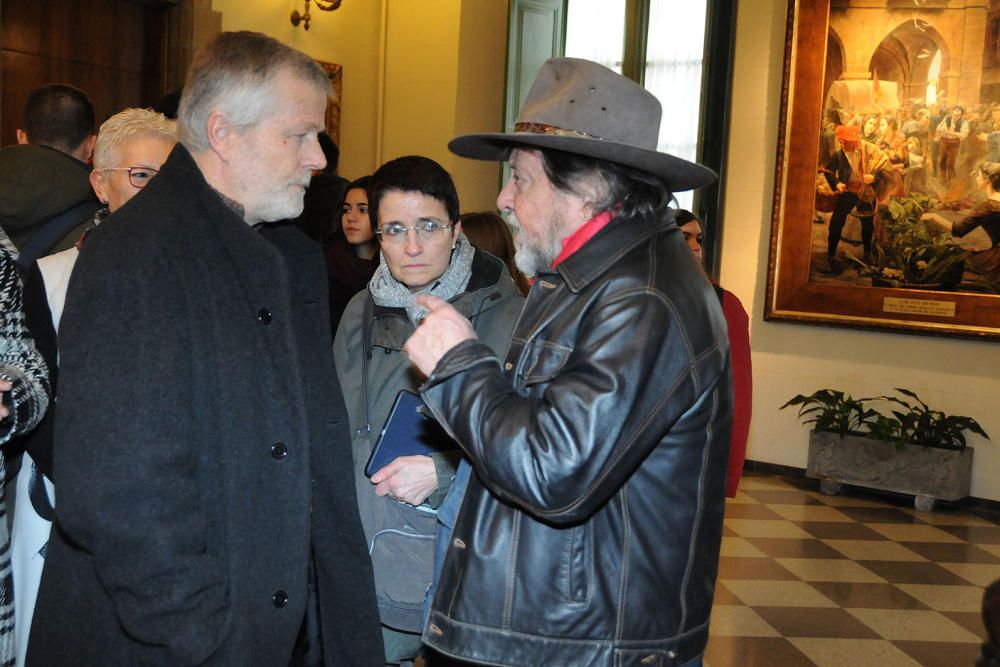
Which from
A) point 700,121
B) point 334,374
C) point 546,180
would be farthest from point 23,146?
point 700,121

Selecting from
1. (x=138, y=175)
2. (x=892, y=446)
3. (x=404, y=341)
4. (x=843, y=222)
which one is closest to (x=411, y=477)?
(x=404, y=341)

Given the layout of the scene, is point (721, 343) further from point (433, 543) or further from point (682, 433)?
point (433, 543)

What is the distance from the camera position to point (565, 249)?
78.6 inches

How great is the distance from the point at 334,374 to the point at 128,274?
56 cm

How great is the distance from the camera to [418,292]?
9.03ft

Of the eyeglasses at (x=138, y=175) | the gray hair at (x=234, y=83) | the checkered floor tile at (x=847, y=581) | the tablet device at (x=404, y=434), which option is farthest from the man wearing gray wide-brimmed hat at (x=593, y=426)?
the checkered floor tile at (x=847, y=581)

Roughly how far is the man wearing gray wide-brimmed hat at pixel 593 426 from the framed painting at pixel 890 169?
617 centimetres

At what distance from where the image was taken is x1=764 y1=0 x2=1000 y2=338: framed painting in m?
7.36

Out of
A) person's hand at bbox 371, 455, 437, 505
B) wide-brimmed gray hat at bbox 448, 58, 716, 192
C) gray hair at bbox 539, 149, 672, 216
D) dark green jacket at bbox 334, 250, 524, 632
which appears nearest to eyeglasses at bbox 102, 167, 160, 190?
dark green jacket at bbox 334, 250, 524, 632

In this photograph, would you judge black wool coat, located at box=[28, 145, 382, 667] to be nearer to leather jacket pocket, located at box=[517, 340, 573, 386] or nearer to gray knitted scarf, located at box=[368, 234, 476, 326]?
leather jacket pocket, located at box=[517, 340, 573, 386]

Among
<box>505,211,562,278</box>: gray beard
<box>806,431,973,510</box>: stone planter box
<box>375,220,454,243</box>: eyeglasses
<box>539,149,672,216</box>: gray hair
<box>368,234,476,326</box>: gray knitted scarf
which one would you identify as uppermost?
<box>539,149,672,216</box>: gray hair

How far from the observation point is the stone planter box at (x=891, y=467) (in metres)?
7.36

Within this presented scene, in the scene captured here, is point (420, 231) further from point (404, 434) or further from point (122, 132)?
point (122, 132)

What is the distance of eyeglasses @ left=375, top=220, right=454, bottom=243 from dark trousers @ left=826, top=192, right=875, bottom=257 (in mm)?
5833
